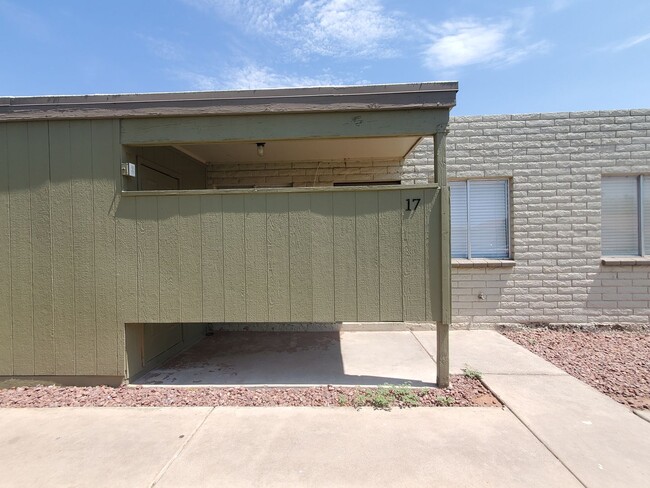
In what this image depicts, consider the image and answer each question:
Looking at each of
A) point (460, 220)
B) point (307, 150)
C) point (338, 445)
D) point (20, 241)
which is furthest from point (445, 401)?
point (20, 241)

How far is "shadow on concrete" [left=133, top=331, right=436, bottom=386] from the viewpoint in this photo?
405cm

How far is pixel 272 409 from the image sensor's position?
335 cm

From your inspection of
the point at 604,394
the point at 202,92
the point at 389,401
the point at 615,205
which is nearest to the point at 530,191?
the point at 615,205

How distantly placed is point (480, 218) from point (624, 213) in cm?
248

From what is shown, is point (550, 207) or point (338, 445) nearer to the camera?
point (338, 445)

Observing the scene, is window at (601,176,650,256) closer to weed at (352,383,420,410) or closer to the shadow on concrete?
the shadow on concrete

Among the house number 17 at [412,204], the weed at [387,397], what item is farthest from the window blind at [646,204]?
the weed at [387,397]

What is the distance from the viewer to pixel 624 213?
6.00 metres

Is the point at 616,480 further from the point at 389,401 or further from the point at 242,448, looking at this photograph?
the point at 242,448

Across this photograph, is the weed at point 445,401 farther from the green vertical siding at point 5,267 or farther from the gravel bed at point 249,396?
the green vertical siding at point 5,267

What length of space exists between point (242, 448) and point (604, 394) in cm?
376

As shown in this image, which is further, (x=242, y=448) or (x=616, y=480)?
(x=242, y=448)

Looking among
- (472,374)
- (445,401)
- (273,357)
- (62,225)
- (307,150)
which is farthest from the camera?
(307,150)

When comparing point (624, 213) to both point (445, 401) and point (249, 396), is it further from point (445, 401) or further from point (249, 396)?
point (249, 396)
